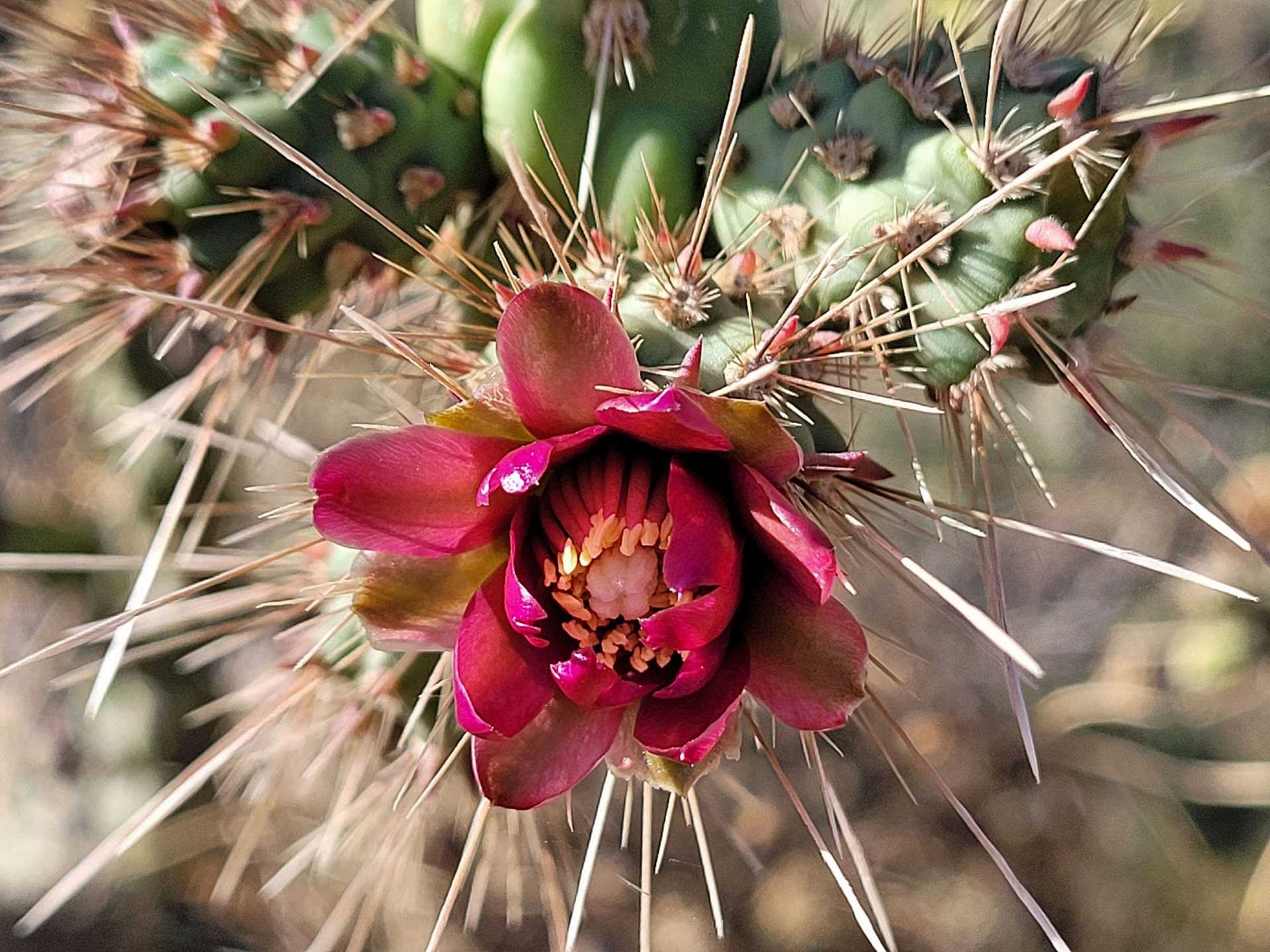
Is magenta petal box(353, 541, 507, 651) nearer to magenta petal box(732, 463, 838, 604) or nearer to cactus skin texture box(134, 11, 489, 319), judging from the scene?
magenta petal box(732, 463, 838, 604)

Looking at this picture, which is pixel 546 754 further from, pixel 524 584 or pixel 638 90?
pixel 638 90

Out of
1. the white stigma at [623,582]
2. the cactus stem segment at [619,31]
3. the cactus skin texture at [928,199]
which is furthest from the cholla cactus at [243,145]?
the white stigma at [623,582]

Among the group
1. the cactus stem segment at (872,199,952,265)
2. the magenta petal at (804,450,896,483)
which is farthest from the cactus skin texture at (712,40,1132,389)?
the magenta petal at (804,450,896,483)

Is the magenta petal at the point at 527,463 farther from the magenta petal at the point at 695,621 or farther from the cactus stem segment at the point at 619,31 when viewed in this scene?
the cactus stem segment at the point at 619,31

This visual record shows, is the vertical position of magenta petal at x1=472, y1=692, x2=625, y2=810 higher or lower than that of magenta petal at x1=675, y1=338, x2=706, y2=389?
lower

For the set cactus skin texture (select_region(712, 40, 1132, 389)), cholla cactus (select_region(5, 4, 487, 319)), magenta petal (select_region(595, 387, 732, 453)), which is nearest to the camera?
magenta petal (select_region(595, 387, 732, 453))

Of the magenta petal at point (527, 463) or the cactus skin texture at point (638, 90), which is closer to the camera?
the magenta petal at point (527, 463)

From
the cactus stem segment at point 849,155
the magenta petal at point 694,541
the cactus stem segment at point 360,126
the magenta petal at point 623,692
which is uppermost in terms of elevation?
the cactus stem segment at point 360,126
